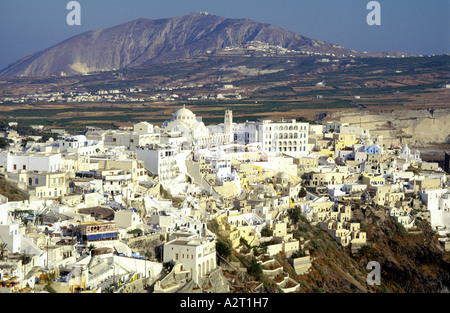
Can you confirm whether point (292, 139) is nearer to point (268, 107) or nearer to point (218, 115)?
point (218, 115)

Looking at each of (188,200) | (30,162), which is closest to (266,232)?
(188,200)

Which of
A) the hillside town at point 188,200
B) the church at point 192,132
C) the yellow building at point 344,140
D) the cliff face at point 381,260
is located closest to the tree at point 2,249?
the hillside town at point 188,200

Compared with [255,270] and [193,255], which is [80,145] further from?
[193,255]

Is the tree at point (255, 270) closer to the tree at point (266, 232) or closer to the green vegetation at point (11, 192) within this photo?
the tree at point (266, 232)

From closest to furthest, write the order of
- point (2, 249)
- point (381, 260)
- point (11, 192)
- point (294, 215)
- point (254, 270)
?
1. point (2, 249)
2. point (254, 270)
3. point (11, 192)
4. point (294, 215)
5. point (381, 260)

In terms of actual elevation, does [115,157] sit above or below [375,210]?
above
